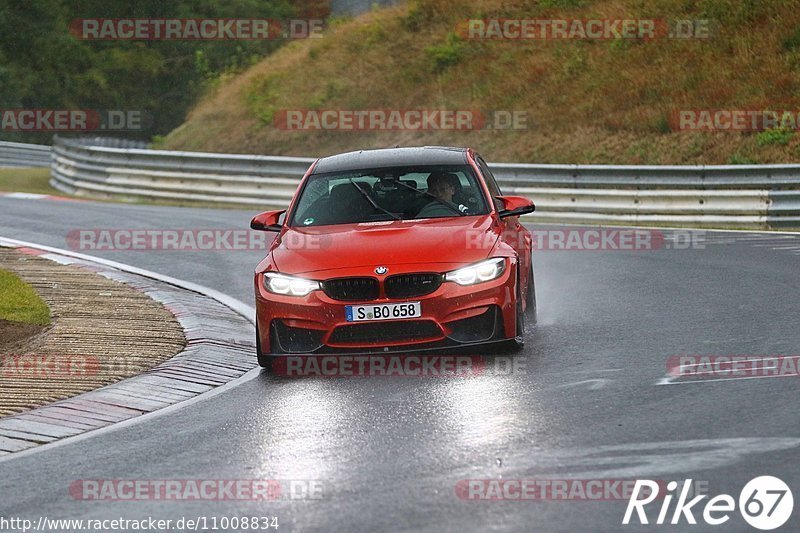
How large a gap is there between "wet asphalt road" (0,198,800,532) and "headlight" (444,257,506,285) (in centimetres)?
68

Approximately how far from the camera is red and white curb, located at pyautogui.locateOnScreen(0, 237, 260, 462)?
833cm

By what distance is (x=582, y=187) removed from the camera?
23.5m

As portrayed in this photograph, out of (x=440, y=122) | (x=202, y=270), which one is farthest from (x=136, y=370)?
(x=440, y=122)

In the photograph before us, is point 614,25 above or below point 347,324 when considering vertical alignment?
above

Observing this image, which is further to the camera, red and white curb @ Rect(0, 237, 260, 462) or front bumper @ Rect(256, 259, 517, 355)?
front bumper @ Rect(256, 259, 517, 355)

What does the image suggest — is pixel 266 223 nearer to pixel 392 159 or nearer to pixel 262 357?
pixel 392 159

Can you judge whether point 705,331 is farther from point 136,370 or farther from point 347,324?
point 136,370

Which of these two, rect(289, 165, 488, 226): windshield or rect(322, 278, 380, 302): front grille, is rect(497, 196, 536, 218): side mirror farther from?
rect(322, 278, 380, 302): front grille

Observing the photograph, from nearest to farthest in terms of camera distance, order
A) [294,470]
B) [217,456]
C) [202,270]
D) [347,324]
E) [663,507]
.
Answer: [663,507]
[294,470]
[217,456]
[347,324]
[202,270]

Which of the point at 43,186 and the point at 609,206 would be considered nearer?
the point at 609,206

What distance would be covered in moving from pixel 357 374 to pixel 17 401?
2417 millimetres

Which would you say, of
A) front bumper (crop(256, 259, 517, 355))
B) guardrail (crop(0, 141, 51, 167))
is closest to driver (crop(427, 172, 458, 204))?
front bumper (crop(256, 259, 517, 355))

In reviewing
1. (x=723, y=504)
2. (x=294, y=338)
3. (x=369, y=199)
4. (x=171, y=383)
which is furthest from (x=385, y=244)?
(x=723, y=504)

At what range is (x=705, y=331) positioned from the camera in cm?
1100
